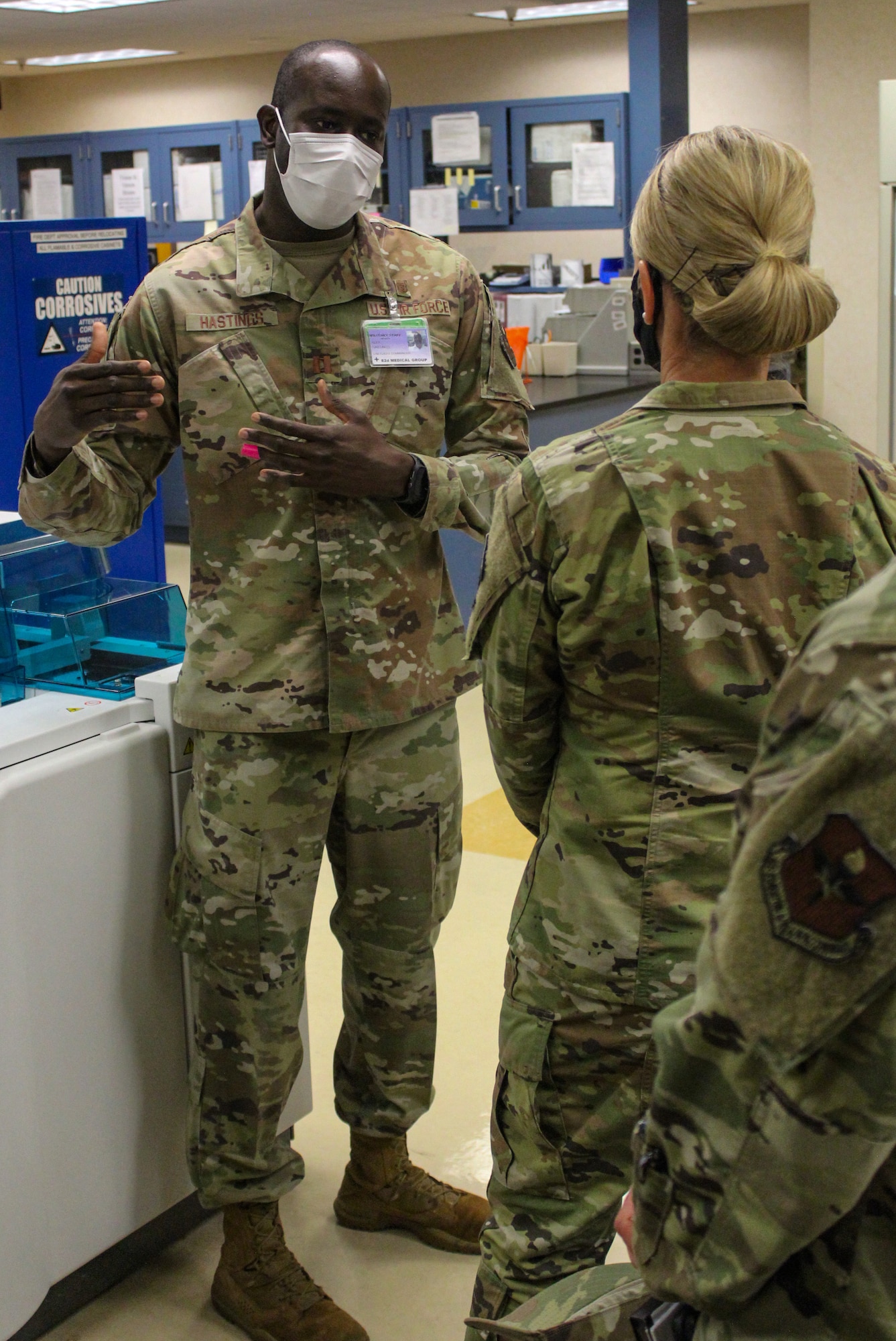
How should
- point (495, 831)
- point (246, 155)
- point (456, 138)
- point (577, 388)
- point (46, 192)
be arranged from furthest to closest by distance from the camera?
point (46, 192)
point (246, 155)
point (456, 138)
point (577, 388)
point (495, 831)

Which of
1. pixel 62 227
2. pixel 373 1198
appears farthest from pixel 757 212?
pixel 62 227

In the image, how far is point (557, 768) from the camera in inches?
50.6

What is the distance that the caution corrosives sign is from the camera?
3232 mm

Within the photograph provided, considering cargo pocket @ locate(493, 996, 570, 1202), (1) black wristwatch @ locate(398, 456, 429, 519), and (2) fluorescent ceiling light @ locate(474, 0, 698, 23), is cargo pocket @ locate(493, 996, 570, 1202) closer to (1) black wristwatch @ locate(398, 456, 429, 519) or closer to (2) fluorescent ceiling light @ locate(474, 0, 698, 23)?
(1) black wristwatch @ locate(398, 456, 429, 519)

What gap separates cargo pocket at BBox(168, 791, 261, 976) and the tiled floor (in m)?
0.53

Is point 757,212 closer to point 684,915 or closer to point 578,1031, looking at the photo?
point 684,915

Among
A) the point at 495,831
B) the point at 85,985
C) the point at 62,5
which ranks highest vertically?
the point at 62,5

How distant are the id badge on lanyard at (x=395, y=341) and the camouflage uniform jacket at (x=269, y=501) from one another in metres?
0.01

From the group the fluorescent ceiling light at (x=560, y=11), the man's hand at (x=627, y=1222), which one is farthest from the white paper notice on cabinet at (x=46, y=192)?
the man's hand at (x=627, y=1222)

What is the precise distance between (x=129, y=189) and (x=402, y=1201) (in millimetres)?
8622

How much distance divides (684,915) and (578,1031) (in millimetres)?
157

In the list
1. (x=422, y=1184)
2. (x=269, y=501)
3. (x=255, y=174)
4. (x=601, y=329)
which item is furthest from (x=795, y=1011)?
(x=255, y=174)

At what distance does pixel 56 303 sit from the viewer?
10.7 feet

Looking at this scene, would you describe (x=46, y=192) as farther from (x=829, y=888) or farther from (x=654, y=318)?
Answer: (x=829, y=888)
